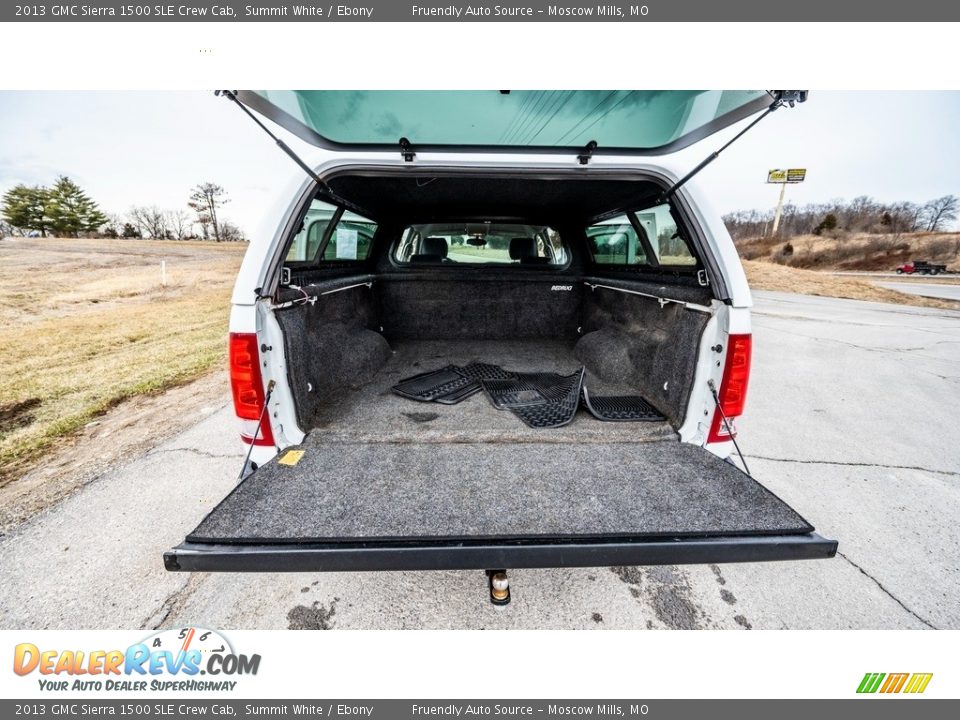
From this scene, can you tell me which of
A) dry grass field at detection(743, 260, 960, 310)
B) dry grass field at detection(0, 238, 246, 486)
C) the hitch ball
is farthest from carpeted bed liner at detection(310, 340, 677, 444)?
dry grass field at detection(743, 260, 960, 310)

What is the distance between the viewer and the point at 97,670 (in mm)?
1418

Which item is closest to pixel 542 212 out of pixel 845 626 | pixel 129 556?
pixel 845 626

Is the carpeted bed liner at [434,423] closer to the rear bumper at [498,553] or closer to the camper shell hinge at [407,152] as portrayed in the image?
the rear bumper at [498,553]

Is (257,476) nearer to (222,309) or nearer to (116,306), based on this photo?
(222,309)

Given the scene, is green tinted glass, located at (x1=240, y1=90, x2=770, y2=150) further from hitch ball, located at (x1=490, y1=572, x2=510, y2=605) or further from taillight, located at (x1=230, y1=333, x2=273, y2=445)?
hitch ball, located at (x1=490, y1=572, x2=510, y2=605)

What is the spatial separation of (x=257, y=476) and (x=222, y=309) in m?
10.3

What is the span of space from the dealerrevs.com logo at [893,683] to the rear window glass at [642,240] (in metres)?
1.88

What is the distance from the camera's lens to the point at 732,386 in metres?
1.75

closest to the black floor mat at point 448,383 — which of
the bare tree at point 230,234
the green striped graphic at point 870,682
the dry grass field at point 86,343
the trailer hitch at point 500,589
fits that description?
the trailer hitch at point 500,589

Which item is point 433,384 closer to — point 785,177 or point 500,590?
point 500,590

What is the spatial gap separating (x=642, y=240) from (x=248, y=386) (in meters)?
2.57

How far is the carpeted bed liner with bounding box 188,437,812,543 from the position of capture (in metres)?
1.28

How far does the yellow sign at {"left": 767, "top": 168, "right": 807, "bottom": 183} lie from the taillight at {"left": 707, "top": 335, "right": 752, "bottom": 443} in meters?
49.8

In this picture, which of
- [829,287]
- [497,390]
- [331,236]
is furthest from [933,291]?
[331,236]
